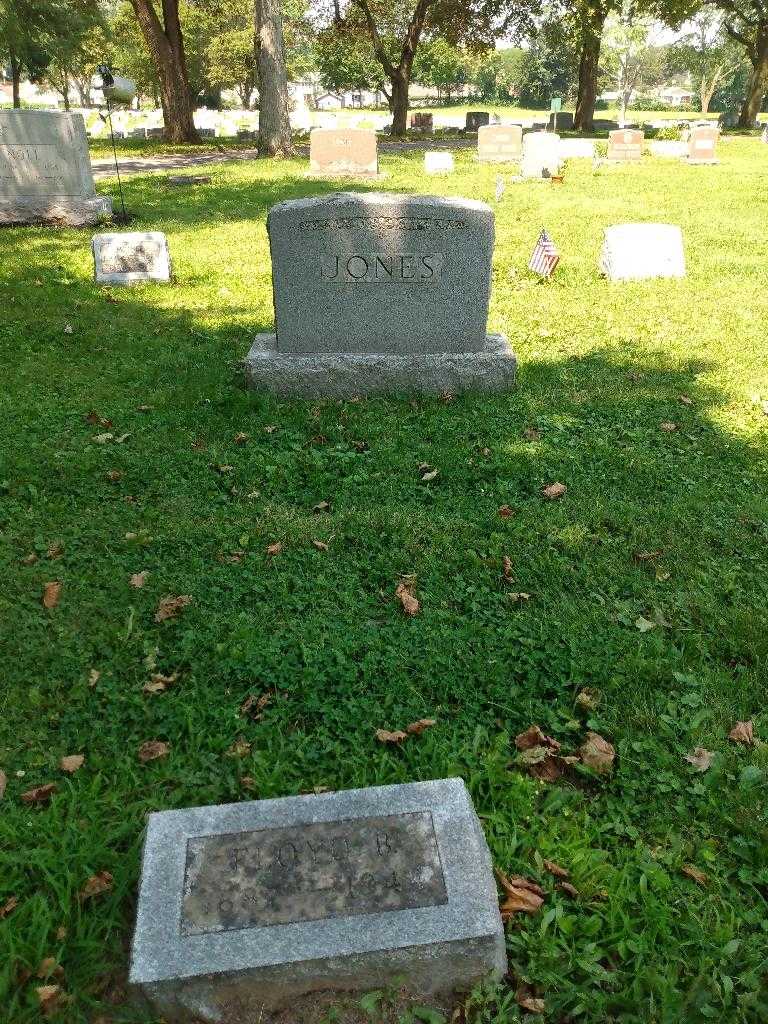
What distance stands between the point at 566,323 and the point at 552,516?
4.27 meters

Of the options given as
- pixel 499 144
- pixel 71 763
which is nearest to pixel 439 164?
pixel 499 144

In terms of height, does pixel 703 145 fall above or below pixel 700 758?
above

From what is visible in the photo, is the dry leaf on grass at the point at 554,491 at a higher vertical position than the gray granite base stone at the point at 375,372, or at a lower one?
lower

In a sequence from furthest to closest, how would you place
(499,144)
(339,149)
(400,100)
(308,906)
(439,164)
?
(400,100) < (499,144) < (439,164) < (339,149) < (308,906)

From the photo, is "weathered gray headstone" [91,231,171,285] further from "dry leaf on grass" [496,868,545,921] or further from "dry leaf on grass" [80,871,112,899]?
"dry leaf on grass" [496,868,545,921]

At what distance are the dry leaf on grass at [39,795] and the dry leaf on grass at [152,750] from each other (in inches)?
13.9

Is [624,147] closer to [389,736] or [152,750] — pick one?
[389,736]

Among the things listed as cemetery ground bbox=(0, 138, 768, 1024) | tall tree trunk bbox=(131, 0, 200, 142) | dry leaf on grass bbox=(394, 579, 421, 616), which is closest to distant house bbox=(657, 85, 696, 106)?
tall tree trunk bbox=(131, 0, 200, 142)

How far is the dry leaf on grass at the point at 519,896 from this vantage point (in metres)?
2.43

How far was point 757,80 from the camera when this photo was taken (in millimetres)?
40875

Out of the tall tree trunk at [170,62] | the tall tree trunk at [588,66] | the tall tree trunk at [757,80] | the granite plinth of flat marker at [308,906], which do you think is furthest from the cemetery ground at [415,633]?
the tall tree trunk at [757,80]

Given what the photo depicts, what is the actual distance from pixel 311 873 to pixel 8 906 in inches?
42.4

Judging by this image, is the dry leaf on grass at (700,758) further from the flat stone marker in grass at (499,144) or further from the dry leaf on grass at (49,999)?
the flat stone marker in grass at (499,144)

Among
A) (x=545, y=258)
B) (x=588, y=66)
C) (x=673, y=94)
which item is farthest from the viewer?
(x=673, y=94)
